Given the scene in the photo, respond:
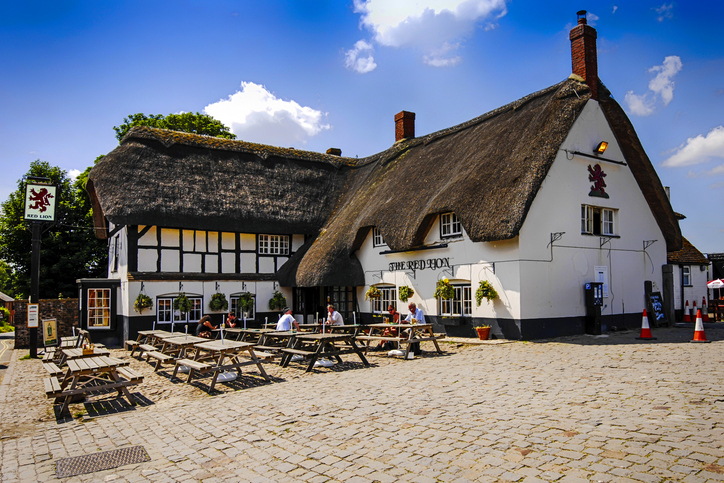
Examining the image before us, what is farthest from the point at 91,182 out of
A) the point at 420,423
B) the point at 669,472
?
the point at 669,472

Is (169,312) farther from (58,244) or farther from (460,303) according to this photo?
(58,244)

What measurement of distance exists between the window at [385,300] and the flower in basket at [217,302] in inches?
224

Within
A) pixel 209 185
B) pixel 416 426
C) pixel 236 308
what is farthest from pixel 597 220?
pixel 209 185

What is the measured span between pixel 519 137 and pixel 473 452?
1226 cm

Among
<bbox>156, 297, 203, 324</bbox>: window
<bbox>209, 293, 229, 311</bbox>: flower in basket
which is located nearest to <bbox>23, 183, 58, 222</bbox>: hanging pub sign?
<bbox>156, 297, 203, 324</bbox>: window

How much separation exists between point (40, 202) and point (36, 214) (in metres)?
0.36

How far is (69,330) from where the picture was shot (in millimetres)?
19672

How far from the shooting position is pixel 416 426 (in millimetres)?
5820

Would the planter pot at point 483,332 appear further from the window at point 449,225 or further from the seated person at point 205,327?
the seated person at point 205,327

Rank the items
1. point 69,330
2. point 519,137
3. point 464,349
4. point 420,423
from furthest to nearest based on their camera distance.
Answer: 1. point 69,330
2. point 519,137
3. point 464,349
4. point 420,423

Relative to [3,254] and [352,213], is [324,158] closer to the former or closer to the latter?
[352,213]

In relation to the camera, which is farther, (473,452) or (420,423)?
(420,423)

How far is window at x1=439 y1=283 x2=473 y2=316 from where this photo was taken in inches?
606

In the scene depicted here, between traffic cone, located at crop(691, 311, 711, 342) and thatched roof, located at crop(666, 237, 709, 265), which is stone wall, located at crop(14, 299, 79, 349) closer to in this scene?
traffic cone, located at crop(691, 311, 711, 342)
